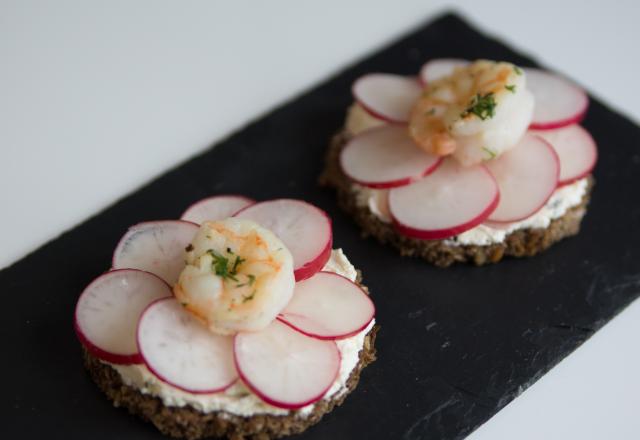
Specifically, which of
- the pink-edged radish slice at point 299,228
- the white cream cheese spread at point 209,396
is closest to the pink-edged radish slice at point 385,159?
the pink-edged radish slice at point 299,228

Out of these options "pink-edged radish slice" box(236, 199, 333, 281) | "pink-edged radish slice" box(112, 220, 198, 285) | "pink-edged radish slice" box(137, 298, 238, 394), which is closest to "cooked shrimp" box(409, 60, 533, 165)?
"pink-edged radish slice" box(236, 199, 333, 281)

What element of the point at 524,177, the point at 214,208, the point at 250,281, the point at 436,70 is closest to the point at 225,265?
the point at 250,281

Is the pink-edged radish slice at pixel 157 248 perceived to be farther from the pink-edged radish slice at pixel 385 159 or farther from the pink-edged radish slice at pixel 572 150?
the pink-edged radish slice at pixel 572 150

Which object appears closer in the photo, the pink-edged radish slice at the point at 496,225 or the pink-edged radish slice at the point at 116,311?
the pink-edged radish slice at the point at 116,311

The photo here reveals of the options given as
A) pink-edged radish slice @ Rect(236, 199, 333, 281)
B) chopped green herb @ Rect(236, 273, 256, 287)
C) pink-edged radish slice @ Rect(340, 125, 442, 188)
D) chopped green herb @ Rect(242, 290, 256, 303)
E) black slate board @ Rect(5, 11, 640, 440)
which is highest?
chopped green herb @ Rect(236, 273, 256, 287)

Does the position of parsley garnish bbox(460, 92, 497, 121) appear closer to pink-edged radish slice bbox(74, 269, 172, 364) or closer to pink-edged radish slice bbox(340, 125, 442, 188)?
pink-edged radish slice bbox(340, 125, 442, 188)

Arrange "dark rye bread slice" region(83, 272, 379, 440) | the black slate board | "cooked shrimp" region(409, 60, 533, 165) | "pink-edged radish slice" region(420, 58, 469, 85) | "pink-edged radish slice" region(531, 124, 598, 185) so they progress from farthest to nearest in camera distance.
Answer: "pink-edged radish slice" region(420, 58, 469, 85)
"pink-edged radish slice" region(531, 124, 598, 185)
"cooked shrimp" region(409, 60, 533, 165)
the black slate board
"dark rye bread slice" region(83, 272, 379, 440)

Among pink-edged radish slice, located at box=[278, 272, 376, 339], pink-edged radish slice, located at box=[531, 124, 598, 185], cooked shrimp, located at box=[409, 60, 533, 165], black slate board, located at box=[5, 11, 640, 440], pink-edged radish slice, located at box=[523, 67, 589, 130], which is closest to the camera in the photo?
pink-edged radish slice, located at box=[278, 272, 376, 339]

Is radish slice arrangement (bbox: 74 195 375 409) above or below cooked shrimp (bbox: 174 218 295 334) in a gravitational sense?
below
